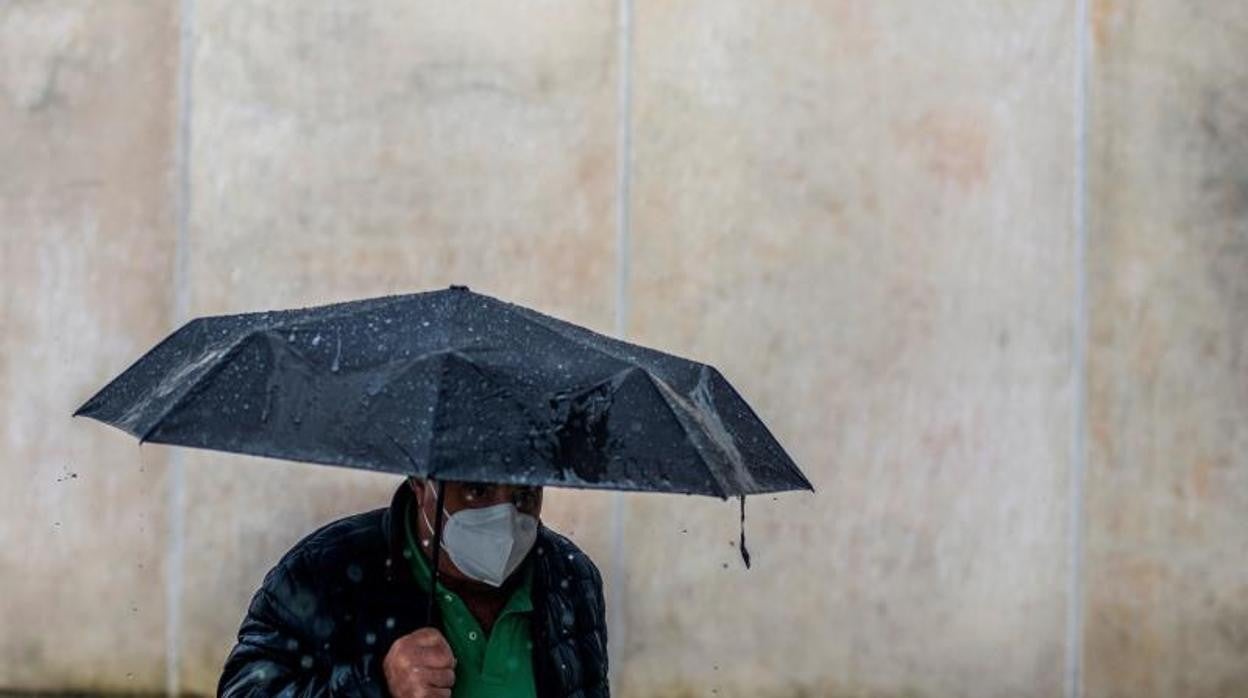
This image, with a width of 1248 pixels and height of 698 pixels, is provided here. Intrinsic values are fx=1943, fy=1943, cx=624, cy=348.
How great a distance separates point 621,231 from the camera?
20.7ft

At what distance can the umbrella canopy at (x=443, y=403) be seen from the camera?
121 inches

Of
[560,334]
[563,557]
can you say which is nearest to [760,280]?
[563,557]

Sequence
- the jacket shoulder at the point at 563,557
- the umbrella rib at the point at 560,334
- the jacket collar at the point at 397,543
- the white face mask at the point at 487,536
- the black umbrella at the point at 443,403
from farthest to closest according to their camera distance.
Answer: the jacket shoulder at the point at 563,557 < the jacket collar at the point at 397,543 < the white face mask at the point at 487,536 < the umbrella rib at the point at 560,334 < the black umbrella at the point at 443,403

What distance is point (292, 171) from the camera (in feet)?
20.7

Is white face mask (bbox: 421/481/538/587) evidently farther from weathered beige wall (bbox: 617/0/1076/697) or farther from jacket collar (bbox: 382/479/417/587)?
weathered beige wall (bbox: 617/0/1076/697)

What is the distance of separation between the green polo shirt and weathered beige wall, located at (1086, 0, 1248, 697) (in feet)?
9.98

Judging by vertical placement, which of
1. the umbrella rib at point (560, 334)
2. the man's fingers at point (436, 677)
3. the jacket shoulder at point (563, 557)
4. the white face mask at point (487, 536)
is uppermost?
the umbrella rib at point (560, 334)

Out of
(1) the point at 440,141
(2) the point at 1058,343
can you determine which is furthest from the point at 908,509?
(1) the point at 440,141

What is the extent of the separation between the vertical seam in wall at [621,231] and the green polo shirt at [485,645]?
8.16ft

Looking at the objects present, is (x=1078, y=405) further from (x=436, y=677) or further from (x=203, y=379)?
(x=203, y=379)

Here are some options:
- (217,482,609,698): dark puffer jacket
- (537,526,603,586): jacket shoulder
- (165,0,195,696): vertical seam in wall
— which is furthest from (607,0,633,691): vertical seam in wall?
(217,482,609,698): dark puffer jacket

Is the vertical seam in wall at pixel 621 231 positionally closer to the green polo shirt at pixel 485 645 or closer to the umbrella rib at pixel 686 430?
the green polo shirt at pixel 485 645

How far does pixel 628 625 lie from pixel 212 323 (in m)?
2.96

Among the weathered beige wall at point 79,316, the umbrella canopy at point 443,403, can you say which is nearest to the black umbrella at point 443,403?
the umbrella canopy at point 443,403
